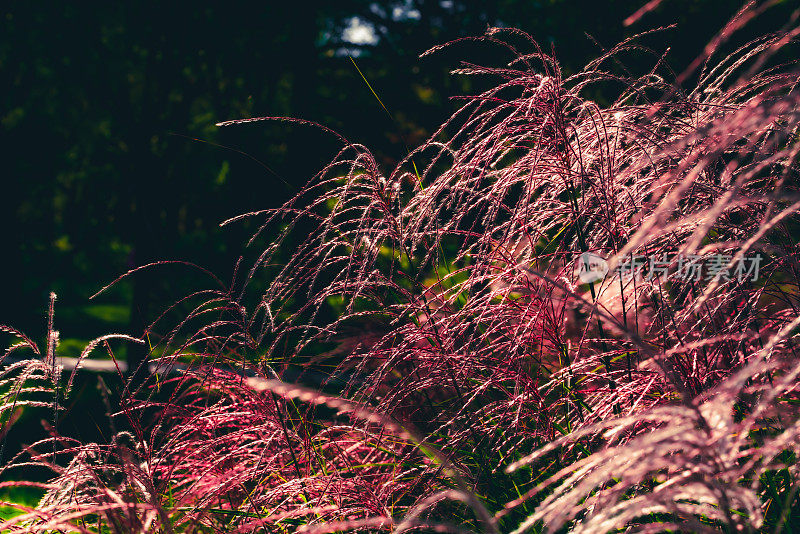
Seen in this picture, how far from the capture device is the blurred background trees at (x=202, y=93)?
4.56 m

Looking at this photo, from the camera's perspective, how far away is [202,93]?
4.83 metres

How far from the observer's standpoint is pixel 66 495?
212 cm

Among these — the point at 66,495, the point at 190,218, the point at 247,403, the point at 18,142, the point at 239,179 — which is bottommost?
the point at 66,495

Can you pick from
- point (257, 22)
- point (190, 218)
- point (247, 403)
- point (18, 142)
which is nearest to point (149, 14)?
point (257, 22)

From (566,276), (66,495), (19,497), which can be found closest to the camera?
(566,276)

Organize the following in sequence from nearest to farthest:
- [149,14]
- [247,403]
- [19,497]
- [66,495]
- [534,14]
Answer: [66,495], [247,403], [19,497], [149,14], [534,14]

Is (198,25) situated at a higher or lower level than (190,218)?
higher

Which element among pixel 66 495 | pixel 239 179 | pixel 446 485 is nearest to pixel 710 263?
pixel 446 485

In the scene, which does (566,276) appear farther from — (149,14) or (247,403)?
(149,14)

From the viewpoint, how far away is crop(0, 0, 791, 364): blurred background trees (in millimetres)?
4562

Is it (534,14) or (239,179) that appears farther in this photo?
(534,14)

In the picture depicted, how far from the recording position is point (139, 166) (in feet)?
14.9

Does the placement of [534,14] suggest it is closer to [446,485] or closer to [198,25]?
[198,25]

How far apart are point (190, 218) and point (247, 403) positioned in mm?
4115
